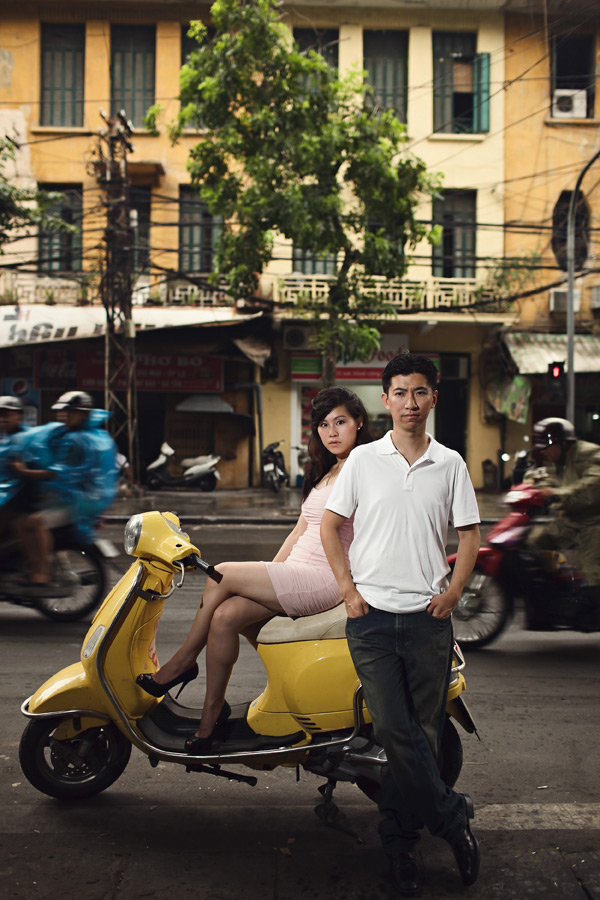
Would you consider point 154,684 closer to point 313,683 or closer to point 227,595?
point 227,595

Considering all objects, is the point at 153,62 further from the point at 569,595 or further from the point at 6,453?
the point at 569,595

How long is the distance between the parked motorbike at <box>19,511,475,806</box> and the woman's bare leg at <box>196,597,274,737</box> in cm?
9

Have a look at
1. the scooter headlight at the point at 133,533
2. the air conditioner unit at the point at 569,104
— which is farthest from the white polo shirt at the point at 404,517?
the air conditioner unit at the point at 569,104

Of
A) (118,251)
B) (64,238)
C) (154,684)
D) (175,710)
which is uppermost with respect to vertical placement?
(64,238)

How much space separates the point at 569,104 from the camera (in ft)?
63.8

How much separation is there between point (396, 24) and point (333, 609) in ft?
65.0

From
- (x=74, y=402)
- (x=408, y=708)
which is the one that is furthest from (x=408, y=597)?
(x=74, y=402)

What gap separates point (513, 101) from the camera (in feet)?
63.1

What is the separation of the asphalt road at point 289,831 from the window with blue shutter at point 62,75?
1846 centimetres

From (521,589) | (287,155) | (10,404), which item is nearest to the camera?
(521,589)

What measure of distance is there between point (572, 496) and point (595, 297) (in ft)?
50.3

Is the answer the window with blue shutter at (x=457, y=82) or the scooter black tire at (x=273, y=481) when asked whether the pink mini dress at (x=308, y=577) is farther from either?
the window with blue shutter at (x=457, y=82)

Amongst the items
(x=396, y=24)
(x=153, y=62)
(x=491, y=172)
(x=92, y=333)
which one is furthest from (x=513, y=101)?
(x=92, y=333)

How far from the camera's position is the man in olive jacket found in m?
5.04
